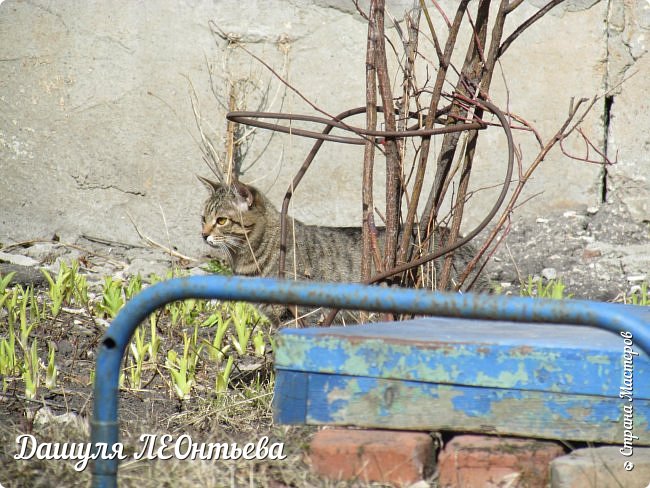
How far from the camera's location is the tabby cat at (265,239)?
4.44 metres

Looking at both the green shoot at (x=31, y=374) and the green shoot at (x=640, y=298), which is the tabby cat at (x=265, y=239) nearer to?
the green shoot at (x=640, y=298)

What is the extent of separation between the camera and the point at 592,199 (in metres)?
5.17

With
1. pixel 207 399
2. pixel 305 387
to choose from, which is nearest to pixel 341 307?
pixel 305 387

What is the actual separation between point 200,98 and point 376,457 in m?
3.42

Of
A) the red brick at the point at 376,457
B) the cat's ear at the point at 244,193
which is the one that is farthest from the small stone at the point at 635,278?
the red brick at the point at 376,457

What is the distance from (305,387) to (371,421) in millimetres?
187

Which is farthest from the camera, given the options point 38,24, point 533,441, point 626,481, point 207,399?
point 38,24

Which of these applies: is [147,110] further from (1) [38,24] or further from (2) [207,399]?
(2) [207,399]

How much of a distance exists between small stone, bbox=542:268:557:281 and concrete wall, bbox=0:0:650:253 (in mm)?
450

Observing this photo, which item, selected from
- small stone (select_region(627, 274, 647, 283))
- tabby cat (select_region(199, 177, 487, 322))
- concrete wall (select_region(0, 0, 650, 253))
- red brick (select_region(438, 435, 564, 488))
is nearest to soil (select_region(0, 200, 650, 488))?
small stone (select_region(627, 274, 647, 283))

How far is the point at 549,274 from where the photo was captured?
484 centimetres

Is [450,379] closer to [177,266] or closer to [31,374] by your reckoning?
[31,374]

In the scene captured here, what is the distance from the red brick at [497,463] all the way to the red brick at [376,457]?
71 mm

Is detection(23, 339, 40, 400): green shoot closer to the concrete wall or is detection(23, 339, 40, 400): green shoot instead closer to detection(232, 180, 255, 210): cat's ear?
detection(232, 180, 255, 210): cat's ear
